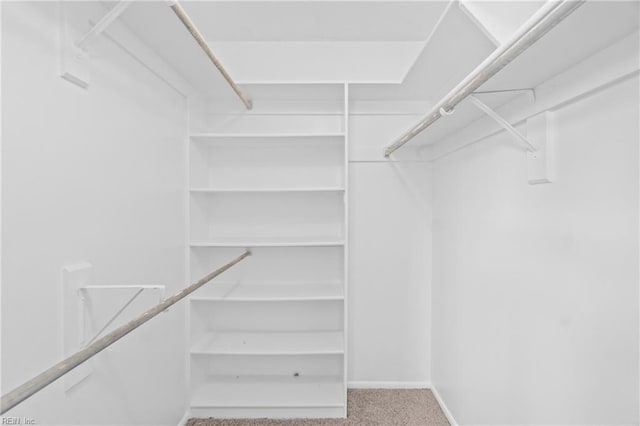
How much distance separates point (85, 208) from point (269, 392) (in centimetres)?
161

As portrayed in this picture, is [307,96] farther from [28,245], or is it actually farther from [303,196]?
[28,245]

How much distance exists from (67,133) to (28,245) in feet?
1.24

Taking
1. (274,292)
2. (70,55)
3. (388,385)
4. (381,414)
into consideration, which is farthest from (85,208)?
(388,385)

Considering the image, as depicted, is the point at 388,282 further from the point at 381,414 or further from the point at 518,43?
the point at 518,43

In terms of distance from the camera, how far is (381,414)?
2002 millimetres

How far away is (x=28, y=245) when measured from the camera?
2.99 ft

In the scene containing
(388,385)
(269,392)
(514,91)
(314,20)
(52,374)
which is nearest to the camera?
(52,374)

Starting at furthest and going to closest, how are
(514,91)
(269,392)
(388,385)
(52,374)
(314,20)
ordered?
(388,385), (269,392), (314,20), (514,91), (52,374)

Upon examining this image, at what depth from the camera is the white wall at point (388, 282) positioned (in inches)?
90.0

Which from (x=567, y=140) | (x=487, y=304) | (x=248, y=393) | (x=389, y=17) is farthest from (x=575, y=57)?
(x=248, y=393)

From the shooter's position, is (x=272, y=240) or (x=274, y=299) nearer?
(x=274, y=299)

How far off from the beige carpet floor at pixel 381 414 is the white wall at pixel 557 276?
288 mm

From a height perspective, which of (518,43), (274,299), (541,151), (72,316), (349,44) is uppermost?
(349,44)

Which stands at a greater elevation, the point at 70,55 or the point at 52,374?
the point at 70,55
